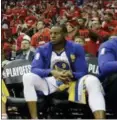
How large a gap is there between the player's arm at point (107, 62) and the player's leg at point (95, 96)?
0.15 m

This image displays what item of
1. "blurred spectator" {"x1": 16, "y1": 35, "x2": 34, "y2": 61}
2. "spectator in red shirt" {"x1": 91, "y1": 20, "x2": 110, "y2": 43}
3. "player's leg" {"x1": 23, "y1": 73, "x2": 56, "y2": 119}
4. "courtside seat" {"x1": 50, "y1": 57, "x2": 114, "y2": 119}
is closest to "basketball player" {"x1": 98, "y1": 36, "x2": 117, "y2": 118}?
"courtside seat" {"x1": 50, "y1": 57, "x2": 114, "y2": 119}

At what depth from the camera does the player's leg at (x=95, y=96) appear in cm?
402

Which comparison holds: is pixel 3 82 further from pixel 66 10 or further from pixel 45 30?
pixel 66 10

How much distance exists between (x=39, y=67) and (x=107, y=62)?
0.66 metres

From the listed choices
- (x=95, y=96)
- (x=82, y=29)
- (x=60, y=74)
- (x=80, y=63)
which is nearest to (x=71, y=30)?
(x=82, y=29)

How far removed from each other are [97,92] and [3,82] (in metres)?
1.02

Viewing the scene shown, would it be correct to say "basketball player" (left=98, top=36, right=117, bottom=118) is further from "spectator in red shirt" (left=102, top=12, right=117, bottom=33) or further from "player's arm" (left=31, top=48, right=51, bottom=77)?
"spectator in red shirt" (left=102, top=12, right=117, bottom=33)

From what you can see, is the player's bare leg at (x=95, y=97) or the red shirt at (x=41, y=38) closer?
the player's bare leg at (x=95, y=97)

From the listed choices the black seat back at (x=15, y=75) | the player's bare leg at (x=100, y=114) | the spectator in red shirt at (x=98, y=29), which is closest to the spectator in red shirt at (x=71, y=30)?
the spectator in red shirt at (x=98, y=29)

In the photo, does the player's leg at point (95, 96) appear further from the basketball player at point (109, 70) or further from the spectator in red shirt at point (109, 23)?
the spectator in red shirt at point (109, 23)

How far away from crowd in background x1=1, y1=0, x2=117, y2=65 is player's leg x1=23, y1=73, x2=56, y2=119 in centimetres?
89

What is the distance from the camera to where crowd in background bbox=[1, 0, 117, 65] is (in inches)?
245

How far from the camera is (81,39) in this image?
5.88 m

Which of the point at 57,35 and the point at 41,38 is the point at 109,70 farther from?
the point at 41,38
